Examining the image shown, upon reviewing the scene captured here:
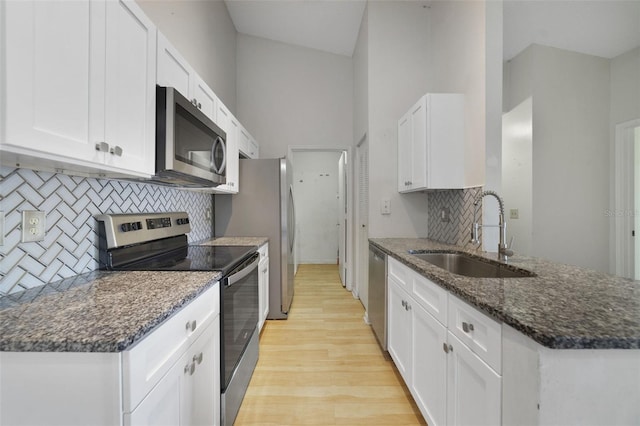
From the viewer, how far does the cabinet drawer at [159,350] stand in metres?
0.67

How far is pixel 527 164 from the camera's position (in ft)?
8.09

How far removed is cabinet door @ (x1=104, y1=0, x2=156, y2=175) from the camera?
980 millimetres

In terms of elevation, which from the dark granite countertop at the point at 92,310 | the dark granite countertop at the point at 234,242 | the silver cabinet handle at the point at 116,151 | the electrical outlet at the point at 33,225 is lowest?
the dark granite countertop at the point at 92,310

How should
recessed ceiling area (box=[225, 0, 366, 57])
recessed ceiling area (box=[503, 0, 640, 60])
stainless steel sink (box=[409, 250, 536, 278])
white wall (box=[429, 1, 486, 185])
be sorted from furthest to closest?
recessed ceiling area (box=[225, 0, 366, 57]) < white wall (box=[429, 1, 486, 185]) < recessed ceiling area (box=[503, 0, 640, 60]) < stainless steel sink (box=[409, 250, 536, 278])

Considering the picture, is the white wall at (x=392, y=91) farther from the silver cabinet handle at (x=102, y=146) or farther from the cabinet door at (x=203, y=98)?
the silver cabinet handle at (x=102, y=146)

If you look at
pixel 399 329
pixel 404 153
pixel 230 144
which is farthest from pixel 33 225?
pixel 404 153

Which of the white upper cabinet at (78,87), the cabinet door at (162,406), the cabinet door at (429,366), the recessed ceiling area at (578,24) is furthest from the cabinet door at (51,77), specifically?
the recessed ceiling area at (578,24)

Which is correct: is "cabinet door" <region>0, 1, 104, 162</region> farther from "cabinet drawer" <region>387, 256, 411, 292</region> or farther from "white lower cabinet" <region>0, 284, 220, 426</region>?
"cabinet drawer" <region>387, 256, 411, 292</region>

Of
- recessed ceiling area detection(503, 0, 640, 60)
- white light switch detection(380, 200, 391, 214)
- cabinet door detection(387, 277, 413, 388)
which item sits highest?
recessed ceiling area detection(503, 0, 640, 60)

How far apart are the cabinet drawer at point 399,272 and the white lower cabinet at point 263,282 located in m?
1.16

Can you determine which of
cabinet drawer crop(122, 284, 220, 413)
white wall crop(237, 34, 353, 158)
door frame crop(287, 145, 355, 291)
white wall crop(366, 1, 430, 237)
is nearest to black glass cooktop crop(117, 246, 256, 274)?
cabinet drawer crop(122, 284, 220, 413)

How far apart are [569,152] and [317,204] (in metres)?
4.31

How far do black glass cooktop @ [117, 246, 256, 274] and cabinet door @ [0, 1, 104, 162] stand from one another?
64 cm

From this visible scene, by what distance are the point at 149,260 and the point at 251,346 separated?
0.93 meters
